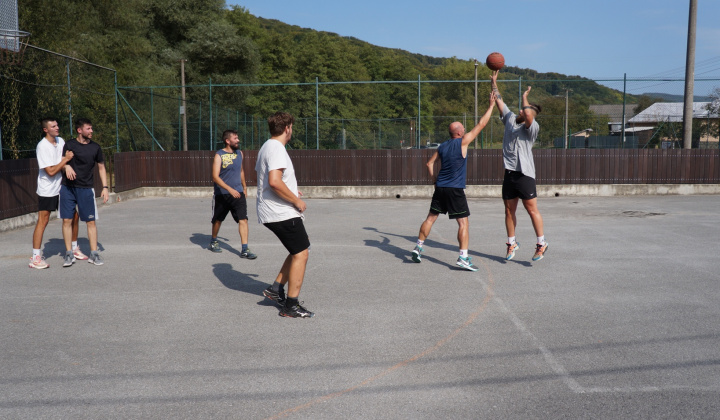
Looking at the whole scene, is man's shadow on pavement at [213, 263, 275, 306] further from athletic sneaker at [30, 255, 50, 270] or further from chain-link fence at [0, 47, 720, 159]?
chain-link fence at [0, 47, 720, 159]

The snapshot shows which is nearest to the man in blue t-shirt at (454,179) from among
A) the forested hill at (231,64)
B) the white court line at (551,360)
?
the white court line at (551,360)

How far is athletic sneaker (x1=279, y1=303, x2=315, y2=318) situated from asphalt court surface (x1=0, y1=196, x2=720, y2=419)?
67 millimetres

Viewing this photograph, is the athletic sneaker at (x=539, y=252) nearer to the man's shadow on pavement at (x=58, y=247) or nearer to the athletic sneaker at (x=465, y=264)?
the athletic sneaker at (x=465, y=264)

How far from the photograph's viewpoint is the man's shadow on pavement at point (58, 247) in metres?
9.27

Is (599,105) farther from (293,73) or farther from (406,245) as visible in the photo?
(293,73)

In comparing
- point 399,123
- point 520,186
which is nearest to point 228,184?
point 520,186

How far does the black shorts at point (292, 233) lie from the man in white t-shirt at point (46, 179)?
3.83 metres

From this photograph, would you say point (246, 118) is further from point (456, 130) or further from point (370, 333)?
point (370, 333)

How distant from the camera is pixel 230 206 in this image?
30.9ft

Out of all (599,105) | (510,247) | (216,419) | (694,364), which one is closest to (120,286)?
(216,419)

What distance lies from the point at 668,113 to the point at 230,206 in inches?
711

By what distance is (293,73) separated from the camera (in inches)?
2479

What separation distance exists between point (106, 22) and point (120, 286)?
30.1 m

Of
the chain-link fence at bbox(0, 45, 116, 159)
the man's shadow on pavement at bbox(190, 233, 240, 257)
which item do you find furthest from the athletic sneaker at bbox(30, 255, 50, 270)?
the chain-link fence at bbox(0, 45, 116, 159)
